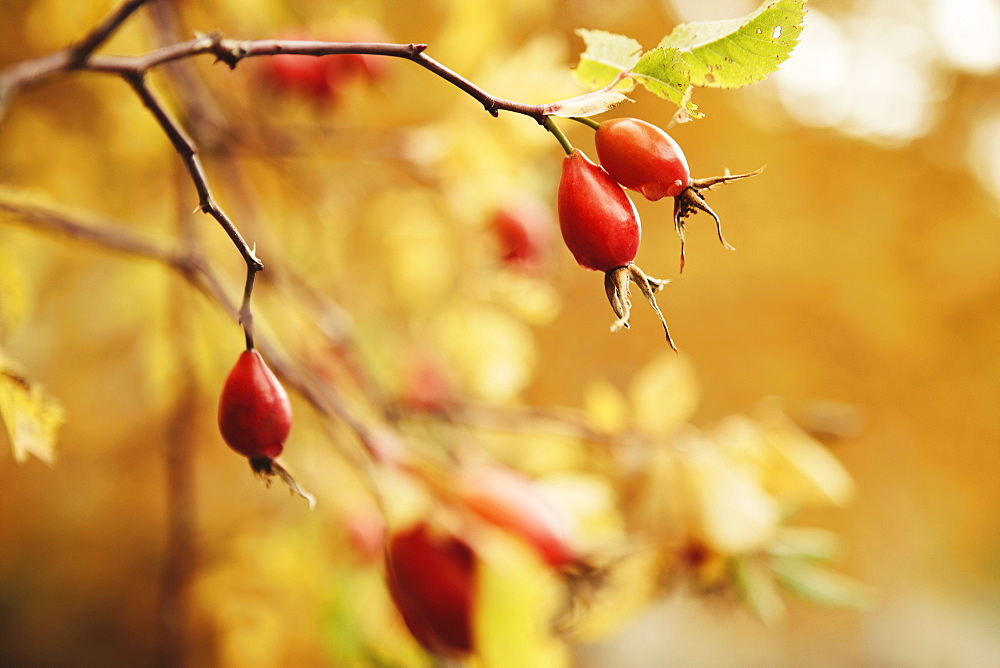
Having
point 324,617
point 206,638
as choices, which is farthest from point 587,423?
point 206,638

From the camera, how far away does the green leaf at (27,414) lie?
7.1 inches

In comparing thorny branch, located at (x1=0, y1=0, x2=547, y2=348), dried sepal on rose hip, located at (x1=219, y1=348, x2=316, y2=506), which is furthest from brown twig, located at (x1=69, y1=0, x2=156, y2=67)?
dried sepal on rose hip, located at (x1=219, y1=348, x2=316, y2=506)

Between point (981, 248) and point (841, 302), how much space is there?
0.68 ft

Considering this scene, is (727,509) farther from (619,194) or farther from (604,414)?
(619,194)

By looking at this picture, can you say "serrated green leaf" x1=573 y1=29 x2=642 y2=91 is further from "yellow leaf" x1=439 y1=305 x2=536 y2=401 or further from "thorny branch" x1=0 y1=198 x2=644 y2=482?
"yellow leaf" x1=439 y1=305 x2=536 y2=401

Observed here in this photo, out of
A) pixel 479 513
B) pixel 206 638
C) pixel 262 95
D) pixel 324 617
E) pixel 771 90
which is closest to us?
pixel 479 513

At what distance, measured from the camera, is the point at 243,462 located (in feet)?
2.83

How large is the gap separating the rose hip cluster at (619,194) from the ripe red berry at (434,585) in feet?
0.52

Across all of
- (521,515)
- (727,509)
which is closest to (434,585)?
(521,515)

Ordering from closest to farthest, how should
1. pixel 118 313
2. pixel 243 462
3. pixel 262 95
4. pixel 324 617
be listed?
pixel 324 617 < pixel 262 95 < pixel 118 313 < pixel 243 462

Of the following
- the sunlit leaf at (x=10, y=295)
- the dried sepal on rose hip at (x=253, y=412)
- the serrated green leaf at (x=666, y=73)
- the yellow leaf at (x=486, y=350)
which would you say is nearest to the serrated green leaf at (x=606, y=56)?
the serrated green leaf at (x=666, y=73)

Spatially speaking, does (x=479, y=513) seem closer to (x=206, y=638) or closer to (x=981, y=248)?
(x=206, y=638)

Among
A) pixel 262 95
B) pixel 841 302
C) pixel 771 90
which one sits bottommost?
pixel 262 95

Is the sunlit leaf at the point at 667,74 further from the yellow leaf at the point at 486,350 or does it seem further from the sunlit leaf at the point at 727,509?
the yellow leaf at the point at 486,350
